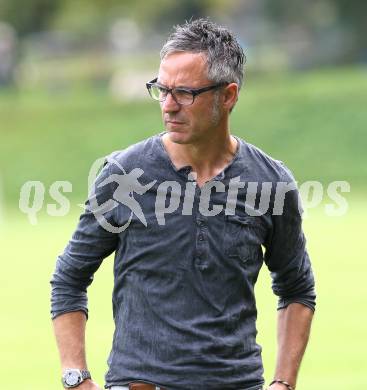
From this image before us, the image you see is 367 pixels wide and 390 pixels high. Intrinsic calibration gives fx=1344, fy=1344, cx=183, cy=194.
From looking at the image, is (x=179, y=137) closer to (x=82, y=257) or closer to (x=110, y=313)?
(x=82, y=257)

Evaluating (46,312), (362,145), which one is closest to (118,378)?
(46,312)

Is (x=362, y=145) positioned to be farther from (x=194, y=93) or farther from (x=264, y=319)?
(x=194, y=93)

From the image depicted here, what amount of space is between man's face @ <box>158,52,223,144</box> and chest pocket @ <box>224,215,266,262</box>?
0.35 m

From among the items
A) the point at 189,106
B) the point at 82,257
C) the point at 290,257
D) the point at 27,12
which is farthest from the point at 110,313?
the point at 27,12

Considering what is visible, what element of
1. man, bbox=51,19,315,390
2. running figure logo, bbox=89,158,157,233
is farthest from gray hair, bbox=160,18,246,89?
running figure logo, bbox=89,158,157,233

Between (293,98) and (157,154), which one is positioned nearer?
(157,154)

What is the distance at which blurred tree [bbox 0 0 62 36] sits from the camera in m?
52.6

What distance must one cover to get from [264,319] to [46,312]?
310 centimetres

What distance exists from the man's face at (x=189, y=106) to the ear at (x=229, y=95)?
80 mm

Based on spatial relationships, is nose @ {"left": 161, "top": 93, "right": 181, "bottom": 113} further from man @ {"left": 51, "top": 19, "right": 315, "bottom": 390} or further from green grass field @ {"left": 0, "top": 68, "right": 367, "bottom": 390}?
green grass field @ {"left": 0, "top": 68, "right": 367, "bottom": 390}

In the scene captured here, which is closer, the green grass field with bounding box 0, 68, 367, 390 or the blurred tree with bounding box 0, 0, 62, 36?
the green grass field with bounding box 0, 68, 367, 390

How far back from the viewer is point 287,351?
5.39 metres

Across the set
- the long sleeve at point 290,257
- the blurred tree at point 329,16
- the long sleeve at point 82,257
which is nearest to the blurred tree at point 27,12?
the blurred tree at point 329,16

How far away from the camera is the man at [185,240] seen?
16.6ft
